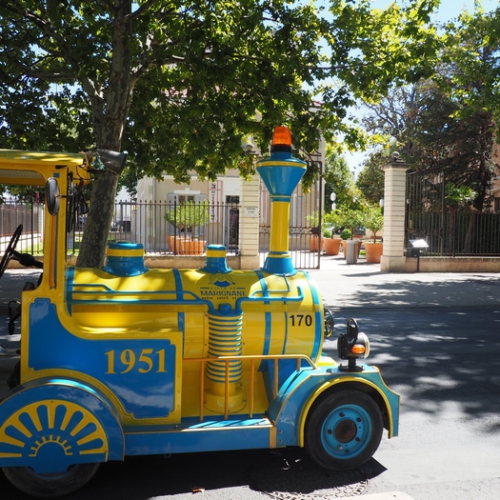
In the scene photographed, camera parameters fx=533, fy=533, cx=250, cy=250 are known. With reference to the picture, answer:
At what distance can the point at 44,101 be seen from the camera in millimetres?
12789

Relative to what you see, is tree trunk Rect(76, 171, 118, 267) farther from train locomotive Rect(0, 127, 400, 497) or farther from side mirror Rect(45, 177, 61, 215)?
side mirror Rect(45, 177, 61, 215)

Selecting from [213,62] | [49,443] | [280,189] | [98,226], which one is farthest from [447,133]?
[49,443]

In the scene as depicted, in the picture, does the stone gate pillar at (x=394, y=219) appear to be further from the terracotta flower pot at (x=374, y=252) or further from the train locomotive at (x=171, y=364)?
the train locomotive at (x=171, y=364)

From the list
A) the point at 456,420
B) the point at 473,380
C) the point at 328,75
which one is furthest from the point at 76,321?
the point at 328,75

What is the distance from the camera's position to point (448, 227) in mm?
20547

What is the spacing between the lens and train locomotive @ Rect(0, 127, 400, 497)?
3312 mm

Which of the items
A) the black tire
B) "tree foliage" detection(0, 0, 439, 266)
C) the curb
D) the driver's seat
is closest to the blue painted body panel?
the driver's seat

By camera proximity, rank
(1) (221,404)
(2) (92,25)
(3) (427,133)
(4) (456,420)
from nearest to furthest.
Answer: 1. (1) (221,404)
2. (4) (456,420)
3. (2) (92,25)
4. (3) (427,133)

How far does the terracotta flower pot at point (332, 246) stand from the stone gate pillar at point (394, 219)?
26.6 ft

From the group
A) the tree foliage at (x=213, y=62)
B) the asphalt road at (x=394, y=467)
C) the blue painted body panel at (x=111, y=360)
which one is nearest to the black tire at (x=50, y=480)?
the asphalt road at (x=394, y=467)

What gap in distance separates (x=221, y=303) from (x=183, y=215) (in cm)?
1553

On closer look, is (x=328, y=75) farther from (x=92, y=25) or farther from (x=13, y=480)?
(x=13, y=480)

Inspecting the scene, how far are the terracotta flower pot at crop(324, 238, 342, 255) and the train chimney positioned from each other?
2293cm

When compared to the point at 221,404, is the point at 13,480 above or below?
below
